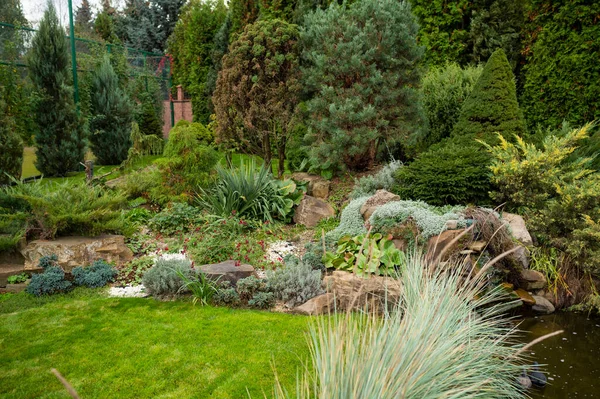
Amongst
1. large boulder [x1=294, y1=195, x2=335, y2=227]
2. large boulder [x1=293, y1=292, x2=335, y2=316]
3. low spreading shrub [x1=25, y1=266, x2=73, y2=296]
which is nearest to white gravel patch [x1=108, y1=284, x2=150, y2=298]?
low spreading shrub [x1=25, y1=266, x2=73, y2=296]

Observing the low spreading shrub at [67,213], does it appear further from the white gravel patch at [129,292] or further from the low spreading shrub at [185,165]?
the low spreading shrub at [185,165]

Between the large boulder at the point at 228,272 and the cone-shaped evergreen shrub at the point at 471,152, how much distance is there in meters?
2.90

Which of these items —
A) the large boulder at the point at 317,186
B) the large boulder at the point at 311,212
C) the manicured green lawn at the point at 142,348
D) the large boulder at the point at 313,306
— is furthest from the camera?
the large boulder at the point at 317,186

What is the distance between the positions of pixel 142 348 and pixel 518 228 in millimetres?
4610

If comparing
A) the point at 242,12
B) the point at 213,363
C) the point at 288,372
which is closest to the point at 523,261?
the point at 288,372

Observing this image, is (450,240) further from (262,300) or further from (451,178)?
(262,300)

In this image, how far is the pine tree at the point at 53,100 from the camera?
1015 cm

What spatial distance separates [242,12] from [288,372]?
41.0ft

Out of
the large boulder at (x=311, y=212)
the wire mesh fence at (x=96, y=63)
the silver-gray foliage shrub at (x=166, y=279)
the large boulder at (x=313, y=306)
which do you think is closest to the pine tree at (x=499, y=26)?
the large boulder at (x=311, y=212)

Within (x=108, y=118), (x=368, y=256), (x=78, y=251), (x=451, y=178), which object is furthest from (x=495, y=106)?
(x=108, y=118)

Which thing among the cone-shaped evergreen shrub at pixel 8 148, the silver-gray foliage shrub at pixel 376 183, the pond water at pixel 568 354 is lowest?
the pond water at pixel 568 354

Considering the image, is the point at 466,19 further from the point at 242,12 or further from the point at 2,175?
the point at 2,175

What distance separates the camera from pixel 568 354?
4078 millimetres

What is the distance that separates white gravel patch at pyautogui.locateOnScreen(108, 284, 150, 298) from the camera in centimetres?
482
